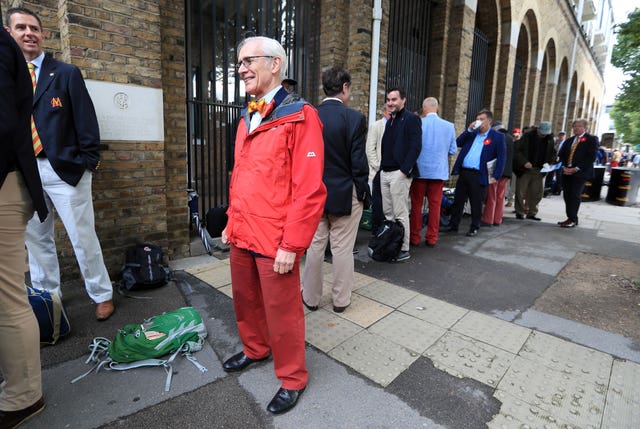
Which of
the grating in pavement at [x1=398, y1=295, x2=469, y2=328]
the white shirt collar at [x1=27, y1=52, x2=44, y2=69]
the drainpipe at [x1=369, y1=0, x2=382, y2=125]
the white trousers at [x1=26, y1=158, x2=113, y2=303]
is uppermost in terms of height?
the drainpipe at [x1=369, y1=0, x2=382, y2=125]

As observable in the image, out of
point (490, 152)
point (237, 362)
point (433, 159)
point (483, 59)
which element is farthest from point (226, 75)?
point (483, 59)

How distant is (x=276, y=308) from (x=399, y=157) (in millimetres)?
3209

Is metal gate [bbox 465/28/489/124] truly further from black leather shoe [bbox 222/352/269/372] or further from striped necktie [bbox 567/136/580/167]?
black leather shoe [bbox 222/352/269/372]

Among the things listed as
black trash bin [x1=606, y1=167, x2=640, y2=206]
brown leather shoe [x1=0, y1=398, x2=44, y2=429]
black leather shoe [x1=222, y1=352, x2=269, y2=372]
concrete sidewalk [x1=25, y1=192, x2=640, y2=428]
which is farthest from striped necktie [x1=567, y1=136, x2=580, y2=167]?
brown leather shoe [x1=0, y1=398, x2=44, y2=429]

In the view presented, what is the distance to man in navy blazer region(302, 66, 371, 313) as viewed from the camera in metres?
3.12

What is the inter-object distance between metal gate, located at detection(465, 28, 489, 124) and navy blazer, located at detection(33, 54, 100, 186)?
399 inches

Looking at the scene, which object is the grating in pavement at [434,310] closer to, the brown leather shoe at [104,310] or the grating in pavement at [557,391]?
the grating in pavement at [557,391]

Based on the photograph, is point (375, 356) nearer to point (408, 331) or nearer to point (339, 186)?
point (408, 331)

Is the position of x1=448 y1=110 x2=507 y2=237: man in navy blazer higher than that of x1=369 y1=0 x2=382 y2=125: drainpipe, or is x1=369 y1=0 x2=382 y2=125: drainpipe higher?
x1=369 y1=0 x2=382 y2=125: drainpipe

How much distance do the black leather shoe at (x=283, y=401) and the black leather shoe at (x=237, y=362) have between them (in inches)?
15.9

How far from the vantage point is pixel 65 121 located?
9.63 feet

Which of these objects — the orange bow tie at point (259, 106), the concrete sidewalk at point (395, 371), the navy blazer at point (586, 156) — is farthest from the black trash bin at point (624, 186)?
the orange bow tie at point (259, 106)

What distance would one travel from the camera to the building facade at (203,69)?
3633mm

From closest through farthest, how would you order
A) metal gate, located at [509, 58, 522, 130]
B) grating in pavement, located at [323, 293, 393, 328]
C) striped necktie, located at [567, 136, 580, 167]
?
grating in pavement, located at [323, 293, 393, 328] < striped necktie, located at [567, 136, 580, 167] < metal gate, located at [509, 58, 522, 130]
